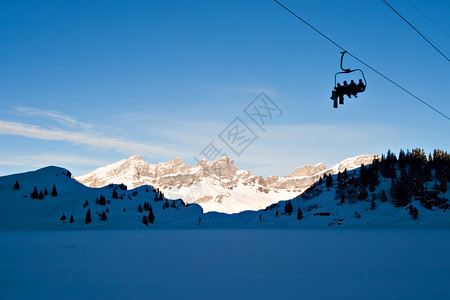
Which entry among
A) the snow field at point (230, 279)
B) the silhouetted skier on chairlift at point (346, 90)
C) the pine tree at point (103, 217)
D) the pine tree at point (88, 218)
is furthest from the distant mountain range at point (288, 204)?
the silhouetted skier on chairlift at point (346, 90)

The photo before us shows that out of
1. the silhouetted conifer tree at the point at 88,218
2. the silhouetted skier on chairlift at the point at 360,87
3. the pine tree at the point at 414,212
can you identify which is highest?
the silhouetted skier on chairlift at the point at 360,87

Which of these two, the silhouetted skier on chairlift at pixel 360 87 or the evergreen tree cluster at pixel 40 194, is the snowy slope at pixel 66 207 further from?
the silhouetted skier on chairlift at pixel 360 87

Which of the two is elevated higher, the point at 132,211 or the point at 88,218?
the point at 132,211

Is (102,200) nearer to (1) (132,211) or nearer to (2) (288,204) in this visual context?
(1) (132,211)

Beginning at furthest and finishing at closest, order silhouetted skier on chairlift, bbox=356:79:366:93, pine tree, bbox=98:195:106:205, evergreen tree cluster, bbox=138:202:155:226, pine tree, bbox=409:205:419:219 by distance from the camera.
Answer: pine tree, bbox=98:195:106:205
evergreen tree cluster, bbox=138:202:155:226
pine tree, bbox=409:205:419:219
silhouetted skier on chairlift, bbox=356:79:366:93

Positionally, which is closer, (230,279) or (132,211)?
(230,279)

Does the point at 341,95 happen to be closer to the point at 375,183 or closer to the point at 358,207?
the point at 358,207

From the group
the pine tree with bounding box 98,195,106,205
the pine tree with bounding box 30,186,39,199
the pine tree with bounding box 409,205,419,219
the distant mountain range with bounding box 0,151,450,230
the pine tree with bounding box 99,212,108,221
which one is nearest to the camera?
the pine tree with bounding box 409,205,419,219

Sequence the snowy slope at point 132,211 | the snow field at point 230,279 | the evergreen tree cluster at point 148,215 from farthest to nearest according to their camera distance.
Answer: the evergreen tree cluster at point 148,215 → the snowy slope at point 132,211 → the snow field at point 230,279

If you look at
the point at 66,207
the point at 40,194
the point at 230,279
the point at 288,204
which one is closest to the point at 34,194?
A: the point at 40,194

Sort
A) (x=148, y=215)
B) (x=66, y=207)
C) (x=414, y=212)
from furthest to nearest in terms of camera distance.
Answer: (x=148, y=215) → (x=66, y=207) → (x=414, y=212)

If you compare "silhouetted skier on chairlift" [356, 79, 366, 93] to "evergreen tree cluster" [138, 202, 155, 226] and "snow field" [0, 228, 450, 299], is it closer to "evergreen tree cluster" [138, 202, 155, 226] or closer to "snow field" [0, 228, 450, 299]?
"snow field" [0, 228, 450, 299]

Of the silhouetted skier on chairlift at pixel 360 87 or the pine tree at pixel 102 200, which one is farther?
the pine tree at pixel 102 200

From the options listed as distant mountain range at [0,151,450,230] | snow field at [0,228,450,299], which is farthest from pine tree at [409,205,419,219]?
snow field at [0,228,450,299]
